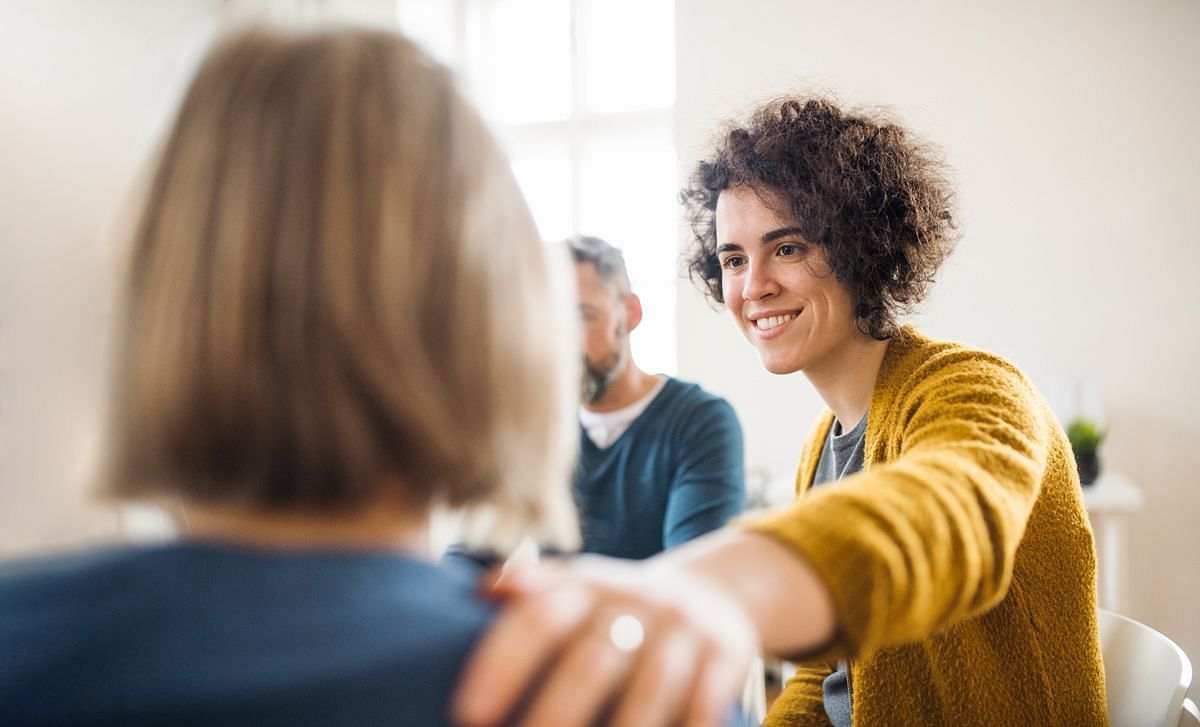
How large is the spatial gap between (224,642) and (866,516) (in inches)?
15.7

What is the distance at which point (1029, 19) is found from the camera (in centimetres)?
350

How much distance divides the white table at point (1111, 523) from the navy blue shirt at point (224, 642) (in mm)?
3027

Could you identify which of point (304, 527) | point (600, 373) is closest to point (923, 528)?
point (304, 527)

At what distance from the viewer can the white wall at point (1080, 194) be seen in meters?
3.35

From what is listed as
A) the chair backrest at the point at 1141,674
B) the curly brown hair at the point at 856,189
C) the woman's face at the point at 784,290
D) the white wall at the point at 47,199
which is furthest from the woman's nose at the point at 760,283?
the white wall at the point at 47,199

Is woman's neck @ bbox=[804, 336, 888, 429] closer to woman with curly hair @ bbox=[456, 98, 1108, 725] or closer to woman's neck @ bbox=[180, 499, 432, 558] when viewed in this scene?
woman with curly hair @ bbox=[456, 98, 1108, 725]

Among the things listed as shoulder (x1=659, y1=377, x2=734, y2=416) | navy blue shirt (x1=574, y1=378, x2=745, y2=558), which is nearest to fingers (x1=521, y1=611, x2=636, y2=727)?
navy blue shirt (x1=574, y1=378, x2=745, y2=558)

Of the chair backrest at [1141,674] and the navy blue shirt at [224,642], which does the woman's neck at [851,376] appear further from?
the navy blue shirt at [224,642]

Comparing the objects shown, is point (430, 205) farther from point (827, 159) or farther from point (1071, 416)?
point (1071, 416)

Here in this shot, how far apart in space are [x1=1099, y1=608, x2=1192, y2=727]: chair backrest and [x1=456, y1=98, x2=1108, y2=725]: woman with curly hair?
0.08 meters

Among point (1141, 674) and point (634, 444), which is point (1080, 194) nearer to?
point (634, 444)

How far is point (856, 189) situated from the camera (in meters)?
1.39

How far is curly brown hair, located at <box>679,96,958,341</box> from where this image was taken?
4.56 ft

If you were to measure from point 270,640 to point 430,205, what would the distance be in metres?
0.22
